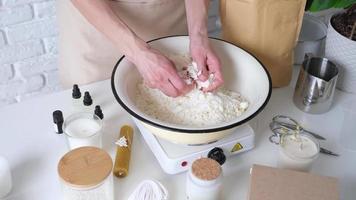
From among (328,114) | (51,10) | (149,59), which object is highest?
(149,59)

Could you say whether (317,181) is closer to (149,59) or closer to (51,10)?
(149,59)

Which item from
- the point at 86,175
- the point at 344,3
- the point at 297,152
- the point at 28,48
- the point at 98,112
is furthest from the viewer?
the point at 28,48

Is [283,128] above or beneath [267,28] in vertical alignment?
beneath

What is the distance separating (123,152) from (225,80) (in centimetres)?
33

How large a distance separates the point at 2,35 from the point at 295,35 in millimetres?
1019

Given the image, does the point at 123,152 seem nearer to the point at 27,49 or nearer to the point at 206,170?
the point at 206,170

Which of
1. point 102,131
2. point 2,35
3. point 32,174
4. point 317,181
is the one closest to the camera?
point 317,181

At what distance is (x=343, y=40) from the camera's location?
3.89 feet

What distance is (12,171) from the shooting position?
0.97 metres

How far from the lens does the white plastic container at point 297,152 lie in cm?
94

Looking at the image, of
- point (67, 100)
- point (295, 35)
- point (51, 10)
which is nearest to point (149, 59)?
point (67, 100)

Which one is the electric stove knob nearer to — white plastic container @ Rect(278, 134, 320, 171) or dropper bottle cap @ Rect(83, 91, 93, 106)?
white plastic container @ Rect(278, 134, 320, 171)

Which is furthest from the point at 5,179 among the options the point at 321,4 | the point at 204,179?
the point at 321,4

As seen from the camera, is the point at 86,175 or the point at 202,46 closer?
the point at 86,175
